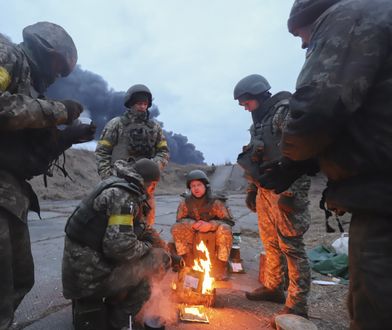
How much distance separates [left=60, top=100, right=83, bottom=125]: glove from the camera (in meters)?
2.21

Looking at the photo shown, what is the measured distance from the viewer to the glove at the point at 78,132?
231cm

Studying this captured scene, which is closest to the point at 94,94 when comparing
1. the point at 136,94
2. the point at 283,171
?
the point at 136,94

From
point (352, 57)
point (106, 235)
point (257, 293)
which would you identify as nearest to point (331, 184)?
point (352, 57)

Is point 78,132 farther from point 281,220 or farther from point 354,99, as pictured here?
point 281,220

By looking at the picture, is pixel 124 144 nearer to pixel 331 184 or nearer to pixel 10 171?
pixel 10 171

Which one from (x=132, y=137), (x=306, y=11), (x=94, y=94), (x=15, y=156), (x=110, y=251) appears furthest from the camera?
(x=94, y=94)

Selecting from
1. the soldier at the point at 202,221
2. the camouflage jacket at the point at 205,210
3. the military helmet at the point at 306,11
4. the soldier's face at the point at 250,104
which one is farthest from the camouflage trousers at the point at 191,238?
the military helmet at the point at 306,11

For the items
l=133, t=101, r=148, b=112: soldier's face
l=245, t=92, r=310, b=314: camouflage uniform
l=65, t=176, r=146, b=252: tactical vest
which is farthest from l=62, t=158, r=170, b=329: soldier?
l=133, t=101, r=148, b=112: soldier's face

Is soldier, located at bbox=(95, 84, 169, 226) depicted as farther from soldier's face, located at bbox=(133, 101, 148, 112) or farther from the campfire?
the campfire

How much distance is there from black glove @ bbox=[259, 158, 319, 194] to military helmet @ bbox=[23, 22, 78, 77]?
1.69 metres

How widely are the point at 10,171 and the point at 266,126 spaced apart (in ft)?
7.93

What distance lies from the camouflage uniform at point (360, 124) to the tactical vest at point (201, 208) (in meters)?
3.36

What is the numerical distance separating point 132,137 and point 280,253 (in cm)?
255

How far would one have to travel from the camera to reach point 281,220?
3066mm
